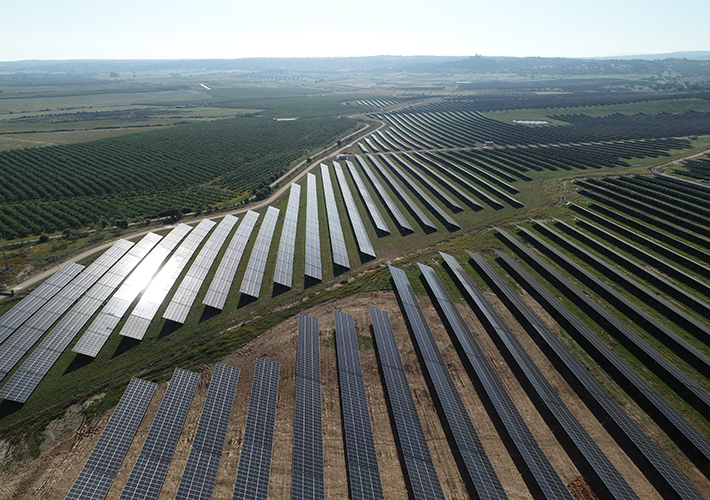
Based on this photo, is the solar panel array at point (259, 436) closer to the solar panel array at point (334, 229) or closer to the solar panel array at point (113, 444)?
the solar panel array at point (113, 444)

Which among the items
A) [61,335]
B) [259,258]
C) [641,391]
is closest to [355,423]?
[641,391]

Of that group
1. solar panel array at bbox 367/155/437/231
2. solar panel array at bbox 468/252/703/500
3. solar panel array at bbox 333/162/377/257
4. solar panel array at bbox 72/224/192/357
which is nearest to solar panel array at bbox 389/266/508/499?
solar panel array at bbox 468/252/703/500

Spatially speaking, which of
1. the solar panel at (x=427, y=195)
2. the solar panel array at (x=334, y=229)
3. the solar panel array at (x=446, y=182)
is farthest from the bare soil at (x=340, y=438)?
the solar panel array at (x=446, y=182)

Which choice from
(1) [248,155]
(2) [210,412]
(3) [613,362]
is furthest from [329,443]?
(1) [248,155]

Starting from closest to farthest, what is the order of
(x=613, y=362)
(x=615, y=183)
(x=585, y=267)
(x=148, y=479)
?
(x=148, y=479), (x=613, y=362), (x=585, y=267), (x=615, y=183)

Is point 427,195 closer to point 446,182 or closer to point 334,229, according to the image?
point 446,182

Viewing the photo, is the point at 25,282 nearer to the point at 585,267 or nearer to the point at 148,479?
the point at 148,479
